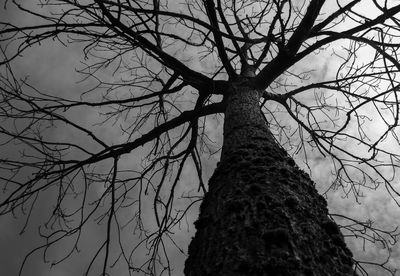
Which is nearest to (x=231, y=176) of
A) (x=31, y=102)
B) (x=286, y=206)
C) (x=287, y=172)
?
(x=287, y=172)

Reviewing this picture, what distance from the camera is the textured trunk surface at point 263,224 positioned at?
3.49 feet

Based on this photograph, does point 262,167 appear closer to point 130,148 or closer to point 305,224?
point 305,224

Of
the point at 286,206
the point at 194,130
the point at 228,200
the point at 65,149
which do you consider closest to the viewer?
the point at 286,206

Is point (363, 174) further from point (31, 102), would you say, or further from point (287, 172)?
point (31, 102)

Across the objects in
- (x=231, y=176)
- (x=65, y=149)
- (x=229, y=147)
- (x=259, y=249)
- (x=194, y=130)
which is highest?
(x=194, y=130)

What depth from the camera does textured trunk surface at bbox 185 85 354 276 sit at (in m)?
1.06

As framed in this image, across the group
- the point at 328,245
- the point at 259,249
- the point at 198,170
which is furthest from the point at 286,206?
the point at 198,170

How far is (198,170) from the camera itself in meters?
4.71

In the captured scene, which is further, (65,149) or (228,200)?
(65,149)

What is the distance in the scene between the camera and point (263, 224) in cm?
124

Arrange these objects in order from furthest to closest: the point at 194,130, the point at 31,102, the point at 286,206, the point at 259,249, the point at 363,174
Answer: the point at 194,130
the point at 363,174
the point at 31,102
the point at 286,206
the point at 259,249

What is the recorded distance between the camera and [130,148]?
3.59 metres

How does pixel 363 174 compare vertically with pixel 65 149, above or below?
above

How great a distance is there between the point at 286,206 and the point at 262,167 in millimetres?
341
